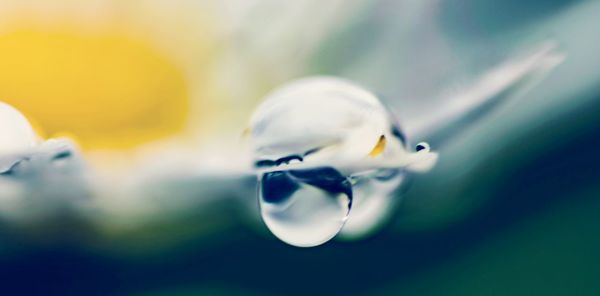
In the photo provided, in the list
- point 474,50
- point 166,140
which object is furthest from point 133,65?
point 474,50

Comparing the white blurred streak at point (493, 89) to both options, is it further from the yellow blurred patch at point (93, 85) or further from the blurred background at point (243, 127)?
the yellow blurred patch at point (93, 85)

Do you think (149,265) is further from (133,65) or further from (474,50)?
(474,50)

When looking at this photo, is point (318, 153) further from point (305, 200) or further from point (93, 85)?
point (93, 85)

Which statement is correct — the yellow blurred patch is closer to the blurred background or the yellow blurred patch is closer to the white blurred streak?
the blurred background

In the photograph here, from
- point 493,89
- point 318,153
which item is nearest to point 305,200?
point 318,153

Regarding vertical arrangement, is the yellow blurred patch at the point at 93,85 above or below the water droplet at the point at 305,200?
above

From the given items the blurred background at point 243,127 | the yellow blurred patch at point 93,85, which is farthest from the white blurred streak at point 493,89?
the yellow blurred patch at point 93,85
